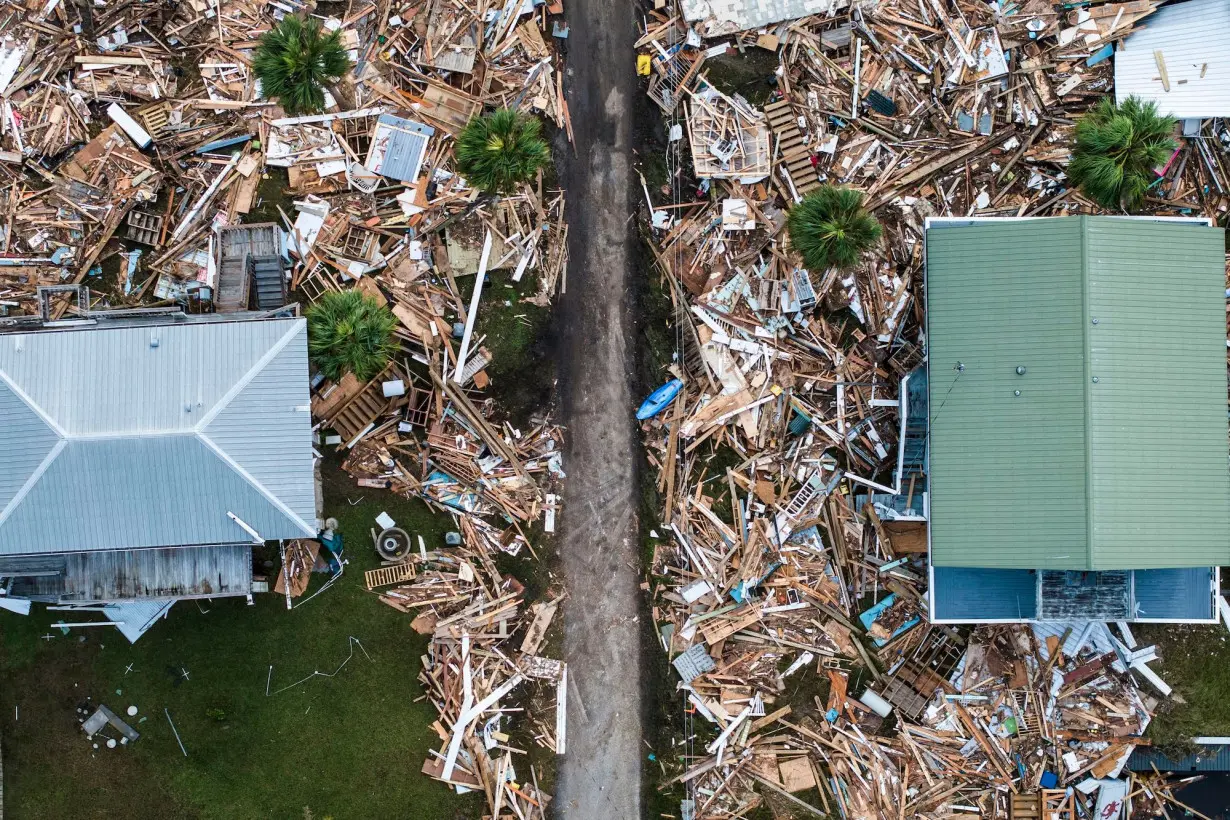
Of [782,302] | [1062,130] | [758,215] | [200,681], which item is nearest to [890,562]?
[782,302]

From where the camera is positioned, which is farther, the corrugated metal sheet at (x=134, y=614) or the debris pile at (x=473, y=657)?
the debris pile at (x=473, y=657)

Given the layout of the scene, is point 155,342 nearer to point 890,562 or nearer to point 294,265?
point 294,265

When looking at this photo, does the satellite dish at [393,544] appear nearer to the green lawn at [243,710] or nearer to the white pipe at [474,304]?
the green lawn at [243,710]

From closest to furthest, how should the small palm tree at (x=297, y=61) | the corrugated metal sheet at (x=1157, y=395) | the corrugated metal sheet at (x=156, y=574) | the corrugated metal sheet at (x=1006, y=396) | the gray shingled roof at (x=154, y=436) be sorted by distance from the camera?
the gray shingled roof at (x=154, y=436)
the corrugated metal sheet at (x=1157, y=395)
the corrugated metal sheet at (x=1006, y=396)
the corrugated metal sheet at (x=156, y=574)
the small palm tree at (x=297, y=61)

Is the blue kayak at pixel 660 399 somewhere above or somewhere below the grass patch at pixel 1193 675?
above

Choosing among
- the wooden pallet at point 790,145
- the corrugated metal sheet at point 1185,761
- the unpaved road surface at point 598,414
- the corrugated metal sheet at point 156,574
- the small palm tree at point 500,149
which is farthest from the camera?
the unpaved road surface at point 598,414

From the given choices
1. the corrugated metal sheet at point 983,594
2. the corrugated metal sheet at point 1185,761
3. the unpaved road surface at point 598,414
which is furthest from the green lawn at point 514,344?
the corrugated metal sheet at point 1185,761

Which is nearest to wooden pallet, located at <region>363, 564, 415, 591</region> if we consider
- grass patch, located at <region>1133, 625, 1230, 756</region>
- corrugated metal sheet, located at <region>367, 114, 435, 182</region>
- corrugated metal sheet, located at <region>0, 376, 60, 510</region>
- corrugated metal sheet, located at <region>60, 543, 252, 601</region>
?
corrugated metal sheet, located at <region>60, 543, 252, 601</region>
